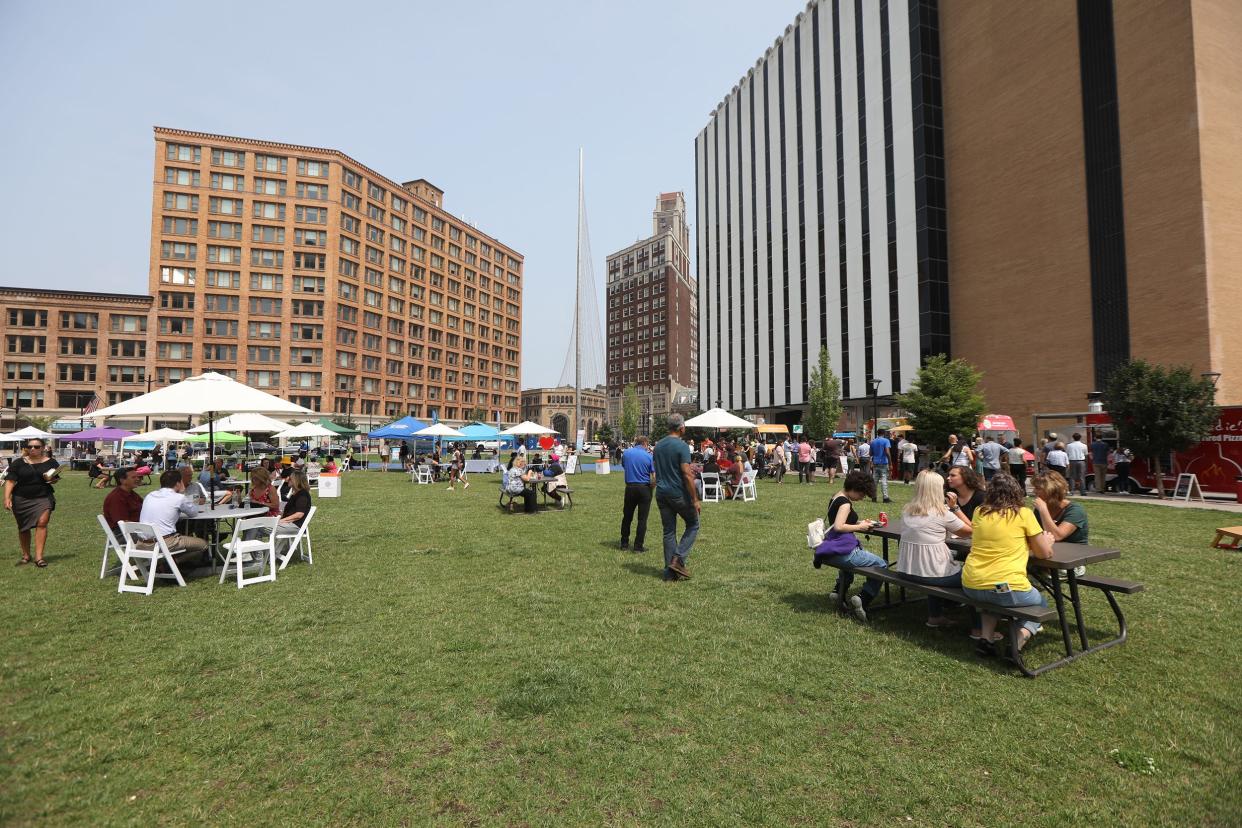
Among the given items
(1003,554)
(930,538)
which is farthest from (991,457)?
(1003,554)

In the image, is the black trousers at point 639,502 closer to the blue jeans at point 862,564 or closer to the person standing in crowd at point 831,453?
the blue jeans at point 862,564

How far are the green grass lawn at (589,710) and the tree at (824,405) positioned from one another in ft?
120

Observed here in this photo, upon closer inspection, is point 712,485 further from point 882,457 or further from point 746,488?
point 882,457

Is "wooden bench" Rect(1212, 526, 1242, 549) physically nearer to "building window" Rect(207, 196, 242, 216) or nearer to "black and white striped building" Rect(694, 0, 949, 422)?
"black and white striped building" Rect(694, 0, 949, 422)

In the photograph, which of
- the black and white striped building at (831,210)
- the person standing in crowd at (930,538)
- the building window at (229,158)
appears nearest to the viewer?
the person standing in crowd at (930,538)

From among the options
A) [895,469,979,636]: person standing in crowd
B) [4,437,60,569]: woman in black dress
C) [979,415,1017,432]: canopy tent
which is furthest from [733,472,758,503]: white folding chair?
[979,415,1017,432]: canopy tent

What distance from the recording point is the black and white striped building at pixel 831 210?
3841 cm

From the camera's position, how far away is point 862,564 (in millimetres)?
5277

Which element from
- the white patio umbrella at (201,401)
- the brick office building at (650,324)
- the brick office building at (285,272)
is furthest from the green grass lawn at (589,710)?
the brick office building at (650,324)

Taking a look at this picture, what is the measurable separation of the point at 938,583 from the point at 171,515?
8.56 m

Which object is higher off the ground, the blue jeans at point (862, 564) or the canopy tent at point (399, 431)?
the canopy tent at point (399, 431)

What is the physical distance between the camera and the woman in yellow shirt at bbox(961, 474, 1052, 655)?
13.9 ft

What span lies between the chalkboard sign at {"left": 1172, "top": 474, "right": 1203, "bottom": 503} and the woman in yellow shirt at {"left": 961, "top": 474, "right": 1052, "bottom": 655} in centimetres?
1482

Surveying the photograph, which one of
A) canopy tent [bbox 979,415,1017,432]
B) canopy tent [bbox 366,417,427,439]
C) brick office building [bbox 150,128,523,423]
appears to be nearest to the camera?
canopy tent [bbox 366,417,427,439]
